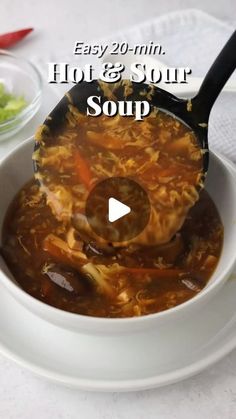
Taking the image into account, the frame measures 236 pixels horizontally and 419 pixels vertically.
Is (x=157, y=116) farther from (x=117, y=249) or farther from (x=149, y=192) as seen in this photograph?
(x=117, y=249)

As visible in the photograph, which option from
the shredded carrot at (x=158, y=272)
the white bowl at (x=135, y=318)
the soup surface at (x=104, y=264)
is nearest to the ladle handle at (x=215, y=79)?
the white bowl at (x=135, y=318)

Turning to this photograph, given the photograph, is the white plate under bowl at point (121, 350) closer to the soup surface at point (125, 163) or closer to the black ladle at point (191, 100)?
the soup surface at point (125, 163)

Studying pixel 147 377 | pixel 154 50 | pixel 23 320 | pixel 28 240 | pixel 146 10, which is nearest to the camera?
pixel 147 377

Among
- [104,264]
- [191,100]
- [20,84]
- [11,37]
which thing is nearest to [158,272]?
[104,264]

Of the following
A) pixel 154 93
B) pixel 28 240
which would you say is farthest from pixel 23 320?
pixel 154 93

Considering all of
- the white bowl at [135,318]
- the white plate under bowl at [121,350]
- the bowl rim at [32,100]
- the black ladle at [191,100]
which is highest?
the black ladle at [191,100]

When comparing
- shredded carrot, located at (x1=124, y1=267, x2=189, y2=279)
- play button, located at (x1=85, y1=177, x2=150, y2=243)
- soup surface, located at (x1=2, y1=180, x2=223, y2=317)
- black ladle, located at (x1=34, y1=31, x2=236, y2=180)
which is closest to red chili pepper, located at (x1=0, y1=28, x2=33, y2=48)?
black ladle, located at (x1=34, y1=31, x2=236, y2=180)

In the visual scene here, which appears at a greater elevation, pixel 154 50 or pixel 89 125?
pixel 89 125

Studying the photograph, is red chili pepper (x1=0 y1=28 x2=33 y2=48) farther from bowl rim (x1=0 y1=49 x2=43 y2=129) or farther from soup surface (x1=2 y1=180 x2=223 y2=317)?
soup surface (x1=2 y1=180 x2=223 y2=317)
